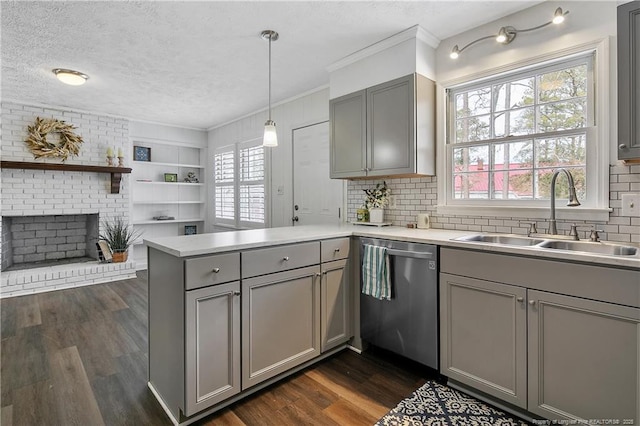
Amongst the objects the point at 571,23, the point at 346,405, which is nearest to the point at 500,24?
the point at 571,23

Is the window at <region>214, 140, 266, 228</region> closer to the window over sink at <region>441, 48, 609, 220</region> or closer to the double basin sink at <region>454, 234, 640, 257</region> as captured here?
the window over sink at <region>441, 48, 609, 220</region>

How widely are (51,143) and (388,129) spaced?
189 inches

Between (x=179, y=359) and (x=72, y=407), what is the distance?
82cm

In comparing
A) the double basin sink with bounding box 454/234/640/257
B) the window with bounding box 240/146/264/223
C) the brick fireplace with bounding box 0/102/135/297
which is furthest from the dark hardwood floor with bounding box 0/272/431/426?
the window with bounding box 240/146/264/223

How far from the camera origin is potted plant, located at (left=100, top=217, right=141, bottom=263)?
4922 mm

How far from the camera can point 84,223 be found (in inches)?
204

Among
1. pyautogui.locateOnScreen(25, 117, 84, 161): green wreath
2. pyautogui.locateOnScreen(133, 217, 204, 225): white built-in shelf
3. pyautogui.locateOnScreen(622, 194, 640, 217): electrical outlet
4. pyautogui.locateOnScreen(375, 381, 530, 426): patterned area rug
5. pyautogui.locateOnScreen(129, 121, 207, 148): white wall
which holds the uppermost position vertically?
pyautogui.locateOnScreen(129, 121, 207, 148): white wall

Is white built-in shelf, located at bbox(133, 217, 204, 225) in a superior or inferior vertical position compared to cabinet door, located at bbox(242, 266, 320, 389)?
superior

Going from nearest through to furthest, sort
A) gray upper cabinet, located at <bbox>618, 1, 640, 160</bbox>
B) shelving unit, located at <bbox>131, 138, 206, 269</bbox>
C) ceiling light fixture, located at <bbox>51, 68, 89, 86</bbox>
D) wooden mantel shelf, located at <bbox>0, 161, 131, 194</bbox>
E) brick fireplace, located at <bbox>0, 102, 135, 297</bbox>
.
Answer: gray upper cabinet, located at <bbox>618, 1, 640, 160</bbox>
ceiling light fixture, located at <bbox>51, 68, 89, 86</bbox>
wooden mantel shelf, located at <bbox>0, 161, 131, 194</bbox>
brick fireplace, located at <bbox>0, 102, 135, 297</bbox>
shelving unit, located at <bbox>131, 138, 206, 269</bbox>

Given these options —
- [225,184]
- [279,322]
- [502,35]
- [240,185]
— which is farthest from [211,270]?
[225,184]

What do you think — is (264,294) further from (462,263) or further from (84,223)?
(84,223)

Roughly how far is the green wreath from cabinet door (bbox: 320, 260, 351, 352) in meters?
4.55

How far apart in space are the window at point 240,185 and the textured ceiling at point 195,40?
114cm

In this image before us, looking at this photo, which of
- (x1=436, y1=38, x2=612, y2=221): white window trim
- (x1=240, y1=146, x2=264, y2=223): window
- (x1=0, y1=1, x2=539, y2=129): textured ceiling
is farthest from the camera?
(x1=240, y1=146, x2=264, y2=223): window
